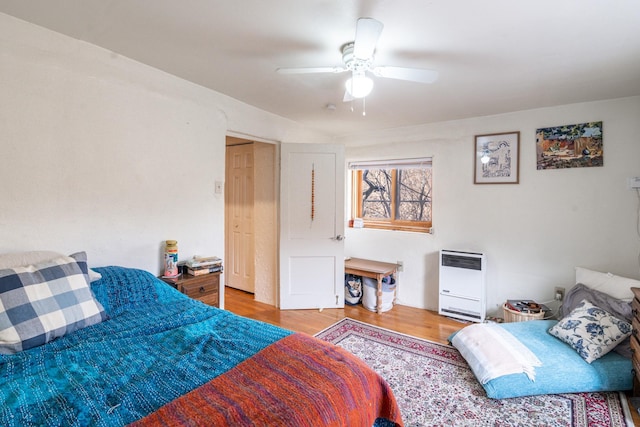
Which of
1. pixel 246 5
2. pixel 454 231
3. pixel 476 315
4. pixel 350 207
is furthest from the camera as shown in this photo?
pixel 350 207

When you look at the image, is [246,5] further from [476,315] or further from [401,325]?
[476,315]

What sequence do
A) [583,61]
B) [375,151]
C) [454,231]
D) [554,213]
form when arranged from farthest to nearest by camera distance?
[375,151] < [454,231] < [554,213] < [583,61]

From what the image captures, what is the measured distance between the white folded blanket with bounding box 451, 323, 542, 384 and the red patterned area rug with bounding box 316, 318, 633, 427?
0.13m

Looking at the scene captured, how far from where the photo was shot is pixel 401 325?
3.33 m

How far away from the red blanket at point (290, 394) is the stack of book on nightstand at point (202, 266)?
1.33 metres

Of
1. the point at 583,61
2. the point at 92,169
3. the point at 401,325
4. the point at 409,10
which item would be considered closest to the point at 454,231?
the point at 401,325

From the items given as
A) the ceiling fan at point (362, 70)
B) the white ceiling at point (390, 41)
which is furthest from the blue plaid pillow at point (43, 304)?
the ceiling fan at point (362, 70)

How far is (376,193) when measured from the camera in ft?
14.5

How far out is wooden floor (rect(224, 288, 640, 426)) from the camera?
318 cm

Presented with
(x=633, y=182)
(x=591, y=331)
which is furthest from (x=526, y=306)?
(x=633, y=182)

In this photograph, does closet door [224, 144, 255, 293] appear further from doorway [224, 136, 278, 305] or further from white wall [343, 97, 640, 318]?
white wall [343, 97, 640, 318]

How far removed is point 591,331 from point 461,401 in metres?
1.15

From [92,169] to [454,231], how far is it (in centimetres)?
357

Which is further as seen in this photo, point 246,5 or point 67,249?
point 67,249
